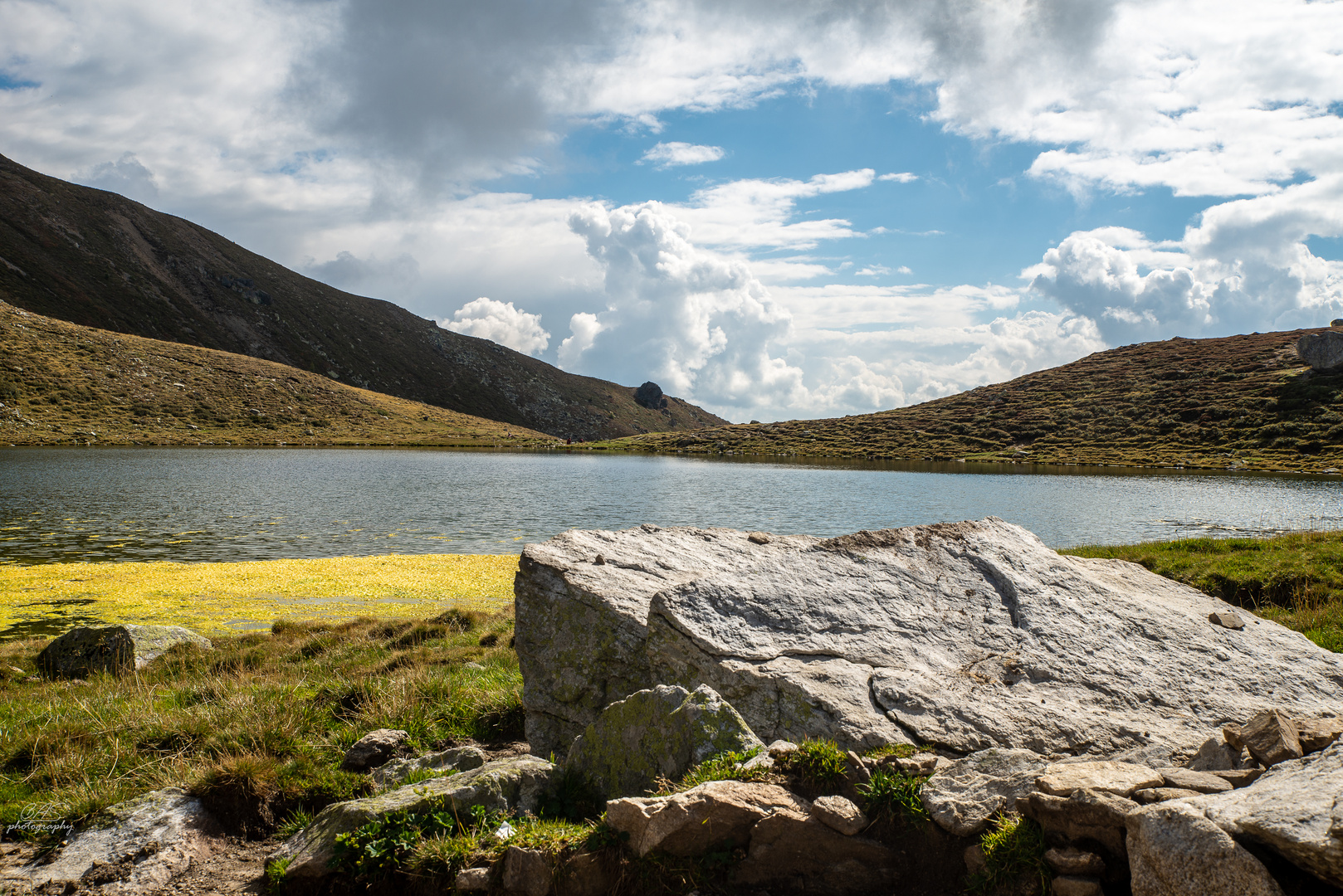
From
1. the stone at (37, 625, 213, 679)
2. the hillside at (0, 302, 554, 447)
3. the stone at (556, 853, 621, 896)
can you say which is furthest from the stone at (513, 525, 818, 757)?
the hillside at (0, 302, 554, 447)

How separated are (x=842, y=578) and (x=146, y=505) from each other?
183ft

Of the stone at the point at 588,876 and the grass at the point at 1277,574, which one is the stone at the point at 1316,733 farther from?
the grass at the point at 1277,574

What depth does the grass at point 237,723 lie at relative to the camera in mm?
7336

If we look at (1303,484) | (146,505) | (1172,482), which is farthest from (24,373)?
(1303,484)

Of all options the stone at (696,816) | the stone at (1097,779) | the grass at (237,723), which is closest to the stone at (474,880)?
the stone at (696,816)

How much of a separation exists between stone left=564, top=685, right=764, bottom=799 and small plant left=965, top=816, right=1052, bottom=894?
80.7 inches

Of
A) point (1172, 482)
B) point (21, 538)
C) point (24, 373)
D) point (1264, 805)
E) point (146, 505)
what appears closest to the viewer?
point (1264, 805)

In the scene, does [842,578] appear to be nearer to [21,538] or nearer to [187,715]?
[187,715]

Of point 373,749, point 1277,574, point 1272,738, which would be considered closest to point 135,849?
point 373,749

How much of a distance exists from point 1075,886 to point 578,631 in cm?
607

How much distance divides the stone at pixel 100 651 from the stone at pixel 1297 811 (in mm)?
16936

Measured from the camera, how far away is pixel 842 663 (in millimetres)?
7422

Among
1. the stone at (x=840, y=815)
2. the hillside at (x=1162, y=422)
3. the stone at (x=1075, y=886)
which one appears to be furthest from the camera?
the hillside at (x=1162, y=422)

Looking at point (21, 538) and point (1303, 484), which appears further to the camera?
point (1303, 484)
